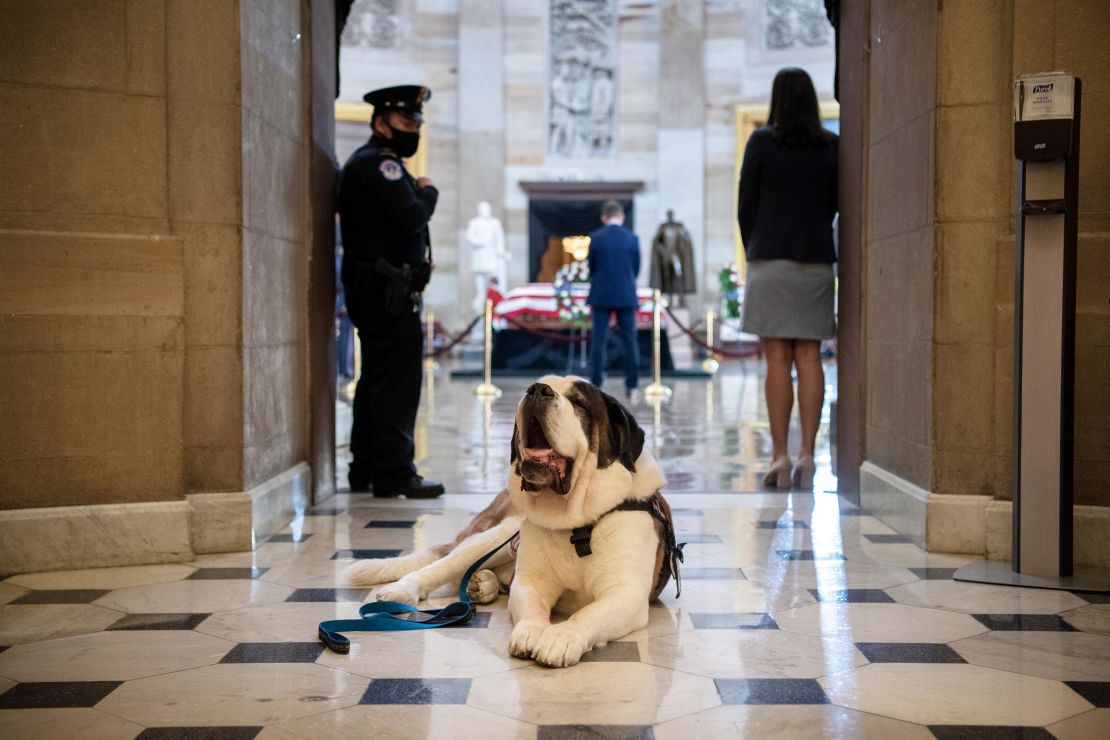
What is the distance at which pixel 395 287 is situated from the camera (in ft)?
19.2

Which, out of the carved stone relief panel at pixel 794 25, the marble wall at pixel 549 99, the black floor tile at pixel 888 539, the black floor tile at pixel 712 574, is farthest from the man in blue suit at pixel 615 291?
the carved stone relief panel at pixel 794 25

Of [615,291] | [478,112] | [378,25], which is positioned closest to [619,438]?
[615,291]

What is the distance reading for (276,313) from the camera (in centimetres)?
511

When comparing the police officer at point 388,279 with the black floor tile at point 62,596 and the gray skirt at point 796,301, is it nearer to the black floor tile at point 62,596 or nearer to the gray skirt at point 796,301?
the gray skirt at point 796,301

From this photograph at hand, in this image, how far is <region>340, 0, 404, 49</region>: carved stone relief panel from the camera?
23.1m

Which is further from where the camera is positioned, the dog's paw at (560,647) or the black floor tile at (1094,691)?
the dog's paw at (560,647)

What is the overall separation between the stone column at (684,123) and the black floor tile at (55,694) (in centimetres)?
2024

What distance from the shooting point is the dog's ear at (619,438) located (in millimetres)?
3285

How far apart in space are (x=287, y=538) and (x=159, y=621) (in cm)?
132

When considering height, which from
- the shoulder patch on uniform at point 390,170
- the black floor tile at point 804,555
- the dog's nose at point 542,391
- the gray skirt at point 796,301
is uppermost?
the shoulder patch on uniform at point 390,170

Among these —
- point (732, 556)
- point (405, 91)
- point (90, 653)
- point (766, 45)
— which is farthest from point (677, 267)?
point (90, 653)

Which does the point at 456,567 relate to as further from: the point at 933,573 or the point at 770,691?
the point at 933,573

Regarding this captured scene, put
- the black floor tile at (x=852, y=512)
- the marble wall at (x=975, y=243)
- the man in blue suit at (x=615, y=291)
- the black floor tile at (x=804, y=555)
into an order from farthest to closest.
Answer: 1. the man in blue suit at (x=615, y=291)
2. the black floor tile at (x=852, y=512)
3. the black floor tile at (x=804, y=555)
4. the marble wall at (x=975, y=243)

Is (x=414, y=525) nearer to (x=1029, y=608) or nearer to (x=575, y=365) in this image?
(x=1029, y=608)
